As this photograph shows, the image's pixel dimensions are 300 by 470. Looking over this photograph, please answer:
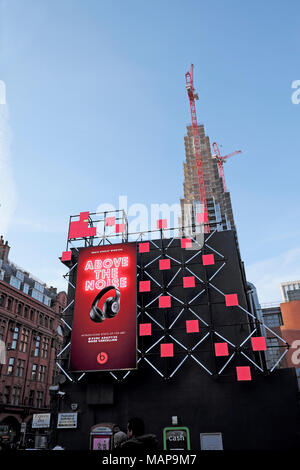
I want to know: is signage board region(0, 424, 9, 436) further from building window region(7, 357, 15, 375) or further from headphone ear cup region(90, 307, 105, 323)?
headphone ear cup region(90, 307, 105, 323)

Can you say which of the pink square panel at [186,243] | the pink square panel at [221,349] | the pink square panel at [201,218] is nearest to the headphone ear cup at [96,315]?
the pink square panel at [186,243]

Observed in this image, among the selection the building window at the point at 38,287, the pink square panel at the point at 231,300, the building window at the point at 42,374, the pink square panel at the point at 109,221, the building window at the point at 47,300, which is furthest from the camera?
the building window at the point at 47,300

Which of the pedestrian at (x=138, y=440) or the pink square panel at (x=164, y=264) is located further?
the pink square panel at (x=164, y=264)

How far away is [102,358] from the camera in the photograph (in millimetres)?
18812

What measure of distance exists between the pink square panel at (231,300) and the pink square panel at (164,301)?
3.45 meters

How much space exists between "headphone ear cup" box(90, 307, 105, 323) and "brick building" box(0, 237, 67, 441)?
33.3 metres

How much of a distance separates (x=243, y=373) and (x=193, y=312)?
4319 millimetres

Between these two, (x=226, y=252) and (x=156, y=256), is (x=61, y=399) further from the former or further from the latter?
(x=226, y=252)

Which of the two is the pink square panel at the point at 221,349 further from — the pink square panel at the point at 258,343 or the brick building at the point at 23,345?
the brick building at the point at 23,345

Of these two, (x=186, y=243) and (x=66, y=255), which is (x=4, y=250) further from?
(x=186, y=243)

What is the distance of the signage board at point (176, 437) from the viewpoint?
56.2 feet

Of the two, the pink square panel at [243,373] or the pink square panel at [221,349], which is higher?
the pink square panel at [221,349]

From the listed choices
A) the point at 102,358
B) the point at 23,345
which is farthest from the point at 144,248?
the point at 23,345
